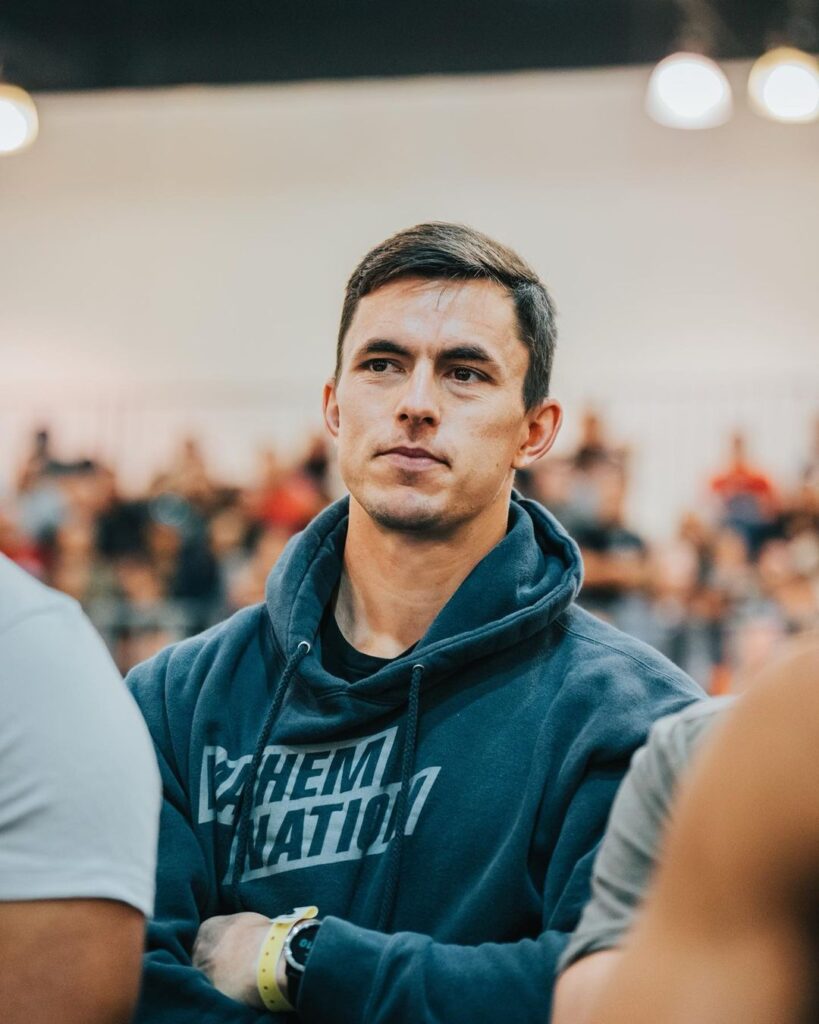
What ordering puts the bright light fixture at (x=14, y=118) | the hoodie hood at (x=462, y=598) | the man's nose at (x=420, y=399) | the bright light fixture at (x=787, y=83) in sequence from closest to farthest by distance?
the hoodie hood at (x=462, y=598) < the man's nose at (x=420, y=399) < the bright light fixture at (x=787, y=83) < the bright light fixture at (x=14, y=118)

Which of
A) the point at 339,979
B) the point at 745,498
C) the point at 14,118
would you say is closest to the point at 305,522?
the point at 745,498

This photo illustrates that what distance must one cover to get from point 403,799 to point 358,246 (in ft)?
33.4

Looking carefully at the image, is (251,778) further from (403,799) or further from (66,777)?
(66,777)

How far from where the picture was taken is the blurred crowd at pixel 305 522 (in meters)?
8.06

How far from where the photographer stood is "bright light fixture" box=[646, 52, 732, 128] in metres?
8.93

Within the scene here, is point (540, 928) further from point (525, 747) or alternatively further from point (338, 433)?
point (338, 433)

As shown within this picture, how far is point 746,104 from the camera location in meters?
11.0

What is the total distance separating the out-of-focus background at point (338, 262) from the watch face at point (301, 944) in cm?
654

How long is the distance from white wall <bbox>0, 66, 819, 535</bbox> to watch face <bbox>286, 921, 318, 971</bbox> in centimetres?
858

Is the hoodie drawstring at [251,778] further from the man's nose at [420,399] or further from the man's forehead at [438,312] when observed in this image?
the man's forehead at [438,312]

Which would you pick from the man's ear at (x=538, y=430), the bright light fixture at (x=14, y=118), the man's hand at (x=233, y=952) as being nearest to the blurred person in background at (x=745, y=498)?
the bright light fixture at (x=14, y=118)

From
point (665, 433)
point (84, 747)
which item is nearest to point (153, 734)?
point (84, 747)

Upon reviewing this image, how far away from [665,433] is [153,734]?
8516 millimetres

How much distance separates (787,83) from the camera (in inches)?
346
